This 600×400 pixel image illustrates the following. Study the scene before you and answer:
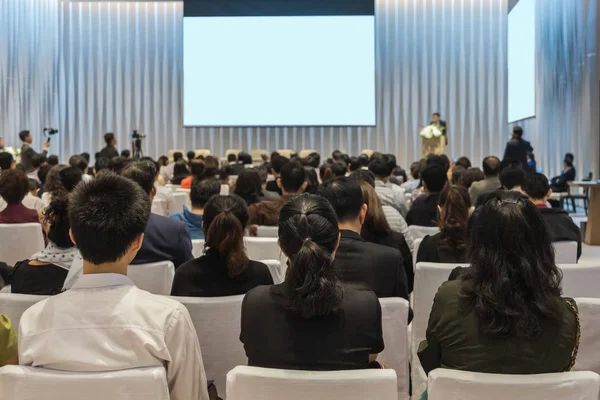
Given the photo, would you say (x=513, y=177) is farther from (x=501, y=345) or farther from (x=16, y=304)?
(x=16, y=304)

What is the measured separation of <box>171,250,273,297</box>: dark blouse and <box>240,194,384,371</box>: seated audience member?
86 cm

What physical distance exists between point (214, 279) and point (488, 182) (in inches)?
181

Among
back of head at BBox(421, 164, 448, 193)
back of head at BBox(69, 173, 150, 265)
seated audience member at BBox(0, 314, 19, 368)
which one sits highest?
back of head at BBox(421, 164, 448, 193)

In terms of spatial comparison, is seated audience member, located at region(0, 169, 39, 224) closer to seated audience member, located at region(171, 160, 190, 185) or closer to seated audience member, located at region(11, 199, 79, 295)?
seated audience member, located at region(11, 199, 79, 295)

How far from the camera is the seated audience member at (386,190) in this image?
570cm

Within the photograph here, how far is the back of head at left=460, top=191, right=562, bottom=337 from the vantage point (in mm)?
1965

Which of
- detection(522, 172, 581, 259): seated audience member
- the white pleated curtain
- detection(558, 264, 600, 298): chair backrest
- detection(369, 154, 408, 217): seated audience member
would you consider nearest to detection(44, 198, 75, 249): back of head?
detection(558, 264, 600, 298): chair backrest

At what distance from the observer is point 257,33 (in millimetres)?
16516

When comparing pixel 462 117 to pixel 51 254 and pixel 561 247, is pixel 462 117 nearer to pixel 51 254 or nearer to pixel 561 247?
pixel 561 247

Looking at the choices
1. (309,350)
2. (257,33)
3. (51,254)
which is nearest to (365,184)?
(51,254)

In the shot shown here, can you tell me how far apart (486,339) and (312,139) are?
606 inches

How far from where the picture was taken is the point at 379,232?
3.88 metres

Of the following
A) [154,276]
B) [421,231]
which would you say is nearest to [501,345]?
[154,276]

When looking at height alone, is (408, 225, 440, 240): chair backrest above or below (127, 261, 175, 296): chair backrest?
above
